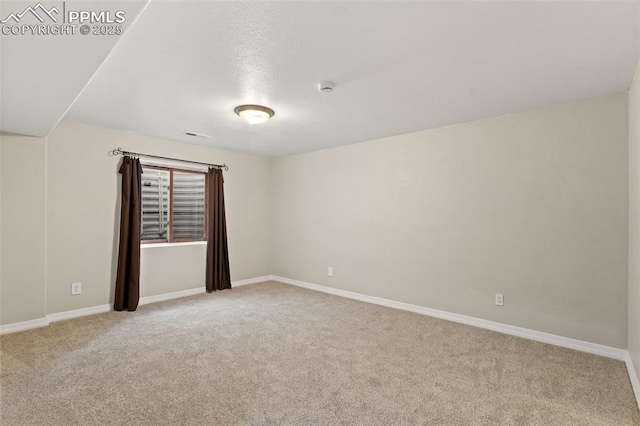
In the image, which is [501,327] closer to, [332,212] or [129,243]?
[332,212]

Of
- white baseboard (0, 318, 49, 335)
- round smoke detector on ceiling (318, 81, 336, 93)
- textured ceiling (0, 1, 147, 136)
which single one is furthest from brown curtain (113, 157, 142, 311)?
round smoke detector on ceiling (318, 81, 336, 93)

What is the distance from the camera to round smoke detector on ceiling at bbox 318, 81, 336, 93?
2.68 metres

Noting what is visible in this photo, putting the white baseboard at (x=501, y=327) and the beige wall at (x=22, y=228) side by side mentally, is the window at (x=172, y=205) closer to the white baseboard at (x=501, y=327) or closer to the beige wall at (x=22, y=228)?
the beige wall at (x=22, y=228)

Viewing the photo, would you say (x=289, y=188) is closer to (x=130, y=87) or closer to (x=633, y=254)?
(x=130, y=87)

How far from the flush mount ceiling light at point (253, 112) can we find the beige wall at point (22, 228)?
232cm

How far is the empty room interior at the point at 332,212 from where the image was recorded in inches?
76.8

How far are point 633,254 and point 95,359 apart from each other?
446 centimetres

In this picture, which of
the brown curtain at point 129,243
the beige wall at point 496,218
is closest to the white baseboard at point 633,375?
the beige wall at point 496,218

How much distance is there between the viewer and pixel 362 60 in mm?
2314

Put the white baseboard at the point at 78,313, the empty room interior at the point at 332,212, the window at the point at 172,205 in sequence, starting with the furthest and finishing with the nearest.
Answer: the window at the point at 172,205 < the white baseboard at the point at 78,313 < the empty room interior at the point at 332,212

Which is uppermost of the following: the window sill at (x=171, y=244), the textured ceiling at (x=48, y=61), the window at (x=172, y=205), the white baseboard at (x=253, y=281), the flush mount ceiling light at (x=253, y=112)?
the flush mount ceiling light at (x=253, y=112)

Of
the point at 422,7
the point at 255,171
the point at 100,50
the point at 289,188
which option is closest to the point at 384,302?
the point at 289,188

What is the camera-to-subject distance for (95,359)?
9.00ft

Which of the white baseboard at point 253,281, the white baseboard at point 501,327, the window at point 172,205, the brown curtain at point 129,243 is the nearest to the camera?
the white baseboard at point 501,327
